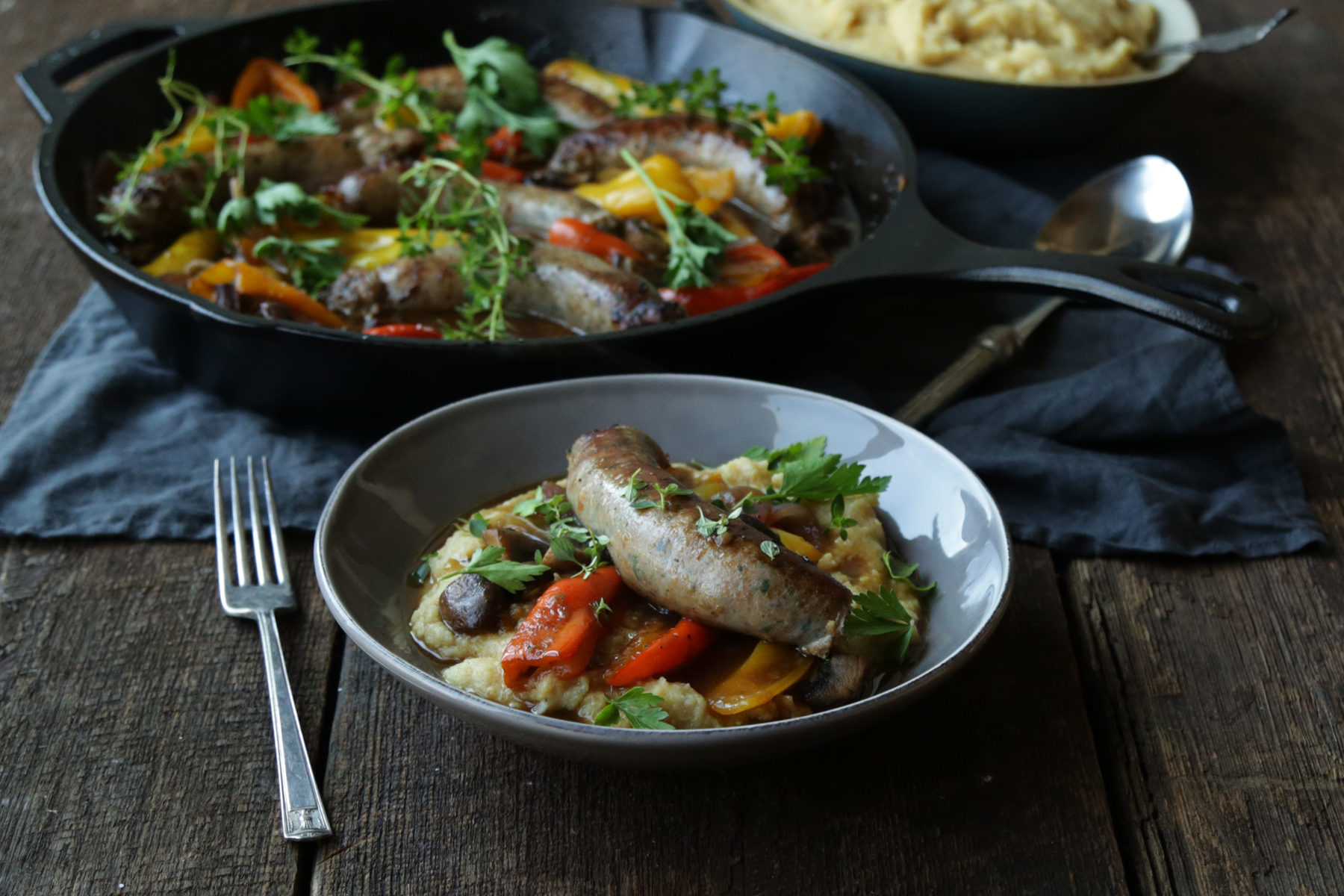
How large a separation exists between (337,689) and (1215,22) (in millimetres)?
4908

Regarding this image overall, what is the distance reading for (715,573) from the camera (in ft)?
5.86

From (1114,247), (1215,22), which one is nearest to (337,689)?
(1114,247)

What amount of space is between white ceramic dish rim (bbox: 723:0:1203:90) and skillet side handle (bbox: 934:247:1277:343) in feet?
4.27

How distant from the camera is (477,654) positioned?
1924 millimetres

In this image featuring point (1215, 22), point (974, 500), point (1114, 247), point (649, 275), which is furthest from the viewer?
point (1215, 22)

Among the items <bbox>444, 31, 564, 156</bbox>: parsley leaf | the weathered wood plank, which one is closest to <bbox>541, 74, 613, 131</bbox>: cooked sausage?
<bbox>444, 31, 564, 156</bbox>: parsley leaf

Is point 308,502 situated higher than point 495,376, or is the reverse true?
point 495,376

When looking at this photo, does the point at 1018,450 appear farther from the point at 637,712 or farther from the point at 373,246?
the point at 373,246

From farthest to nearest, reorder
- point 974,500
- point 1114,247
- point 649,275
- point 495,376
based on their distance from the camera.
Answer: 1. point 1114,247
2. point 649,275
3. point 495,376
4. point 974,500

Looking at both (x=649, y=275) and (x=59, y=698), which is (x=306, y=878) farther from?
(x=649, y=275)

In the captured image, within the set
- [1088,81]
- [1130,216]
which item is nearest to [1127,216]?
[1130,216]

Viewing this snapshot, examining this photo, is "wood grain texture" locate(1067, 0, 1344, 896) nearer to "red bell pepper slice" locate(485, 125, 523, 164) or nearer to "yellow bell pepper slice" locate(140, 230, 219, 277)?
"red bell pepper slice" locate(485, 125, 523, 164)

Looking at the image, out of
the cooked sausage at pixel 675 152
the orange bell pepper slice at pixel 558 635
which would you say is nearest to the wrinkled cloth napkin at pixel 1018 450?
the cooked sausage at pixel 675 152

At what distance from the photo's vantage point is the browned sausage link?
1775 mm
